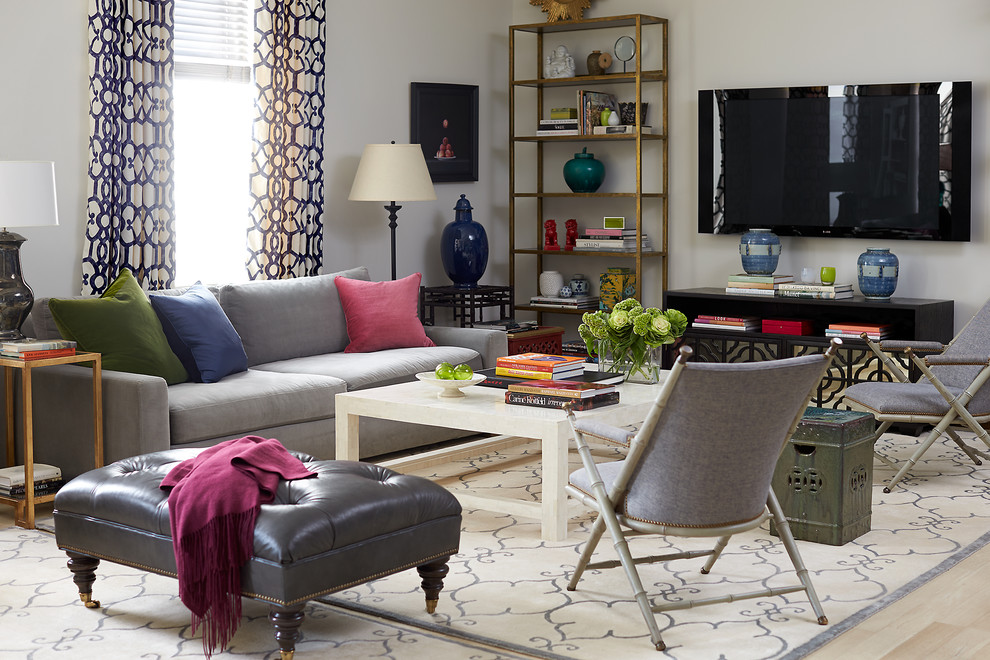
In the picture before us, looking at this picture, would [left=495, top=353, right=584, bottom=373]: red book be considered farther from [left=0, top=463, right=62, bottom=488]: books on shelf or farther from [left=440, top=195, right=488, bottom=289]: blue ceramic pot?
[left=440, top=195, right=488, bottom=289]: blue ceramic pot

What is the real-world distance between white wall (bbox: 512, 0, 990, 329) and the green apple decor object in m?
0.46

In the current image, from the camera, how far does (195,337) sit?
16.6ft

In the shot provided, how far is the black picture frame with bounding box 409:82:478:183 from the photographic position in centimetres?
715

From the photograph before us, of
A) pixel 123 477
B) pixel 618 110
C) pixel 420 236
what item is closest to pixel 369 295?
pixel 420 236

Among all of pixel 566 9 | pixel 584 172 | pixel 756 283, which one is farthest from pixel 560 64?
pixel 756 283

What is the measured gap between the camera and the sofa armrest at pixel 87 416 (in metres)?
4.39

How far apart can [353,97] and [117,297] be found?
233cm

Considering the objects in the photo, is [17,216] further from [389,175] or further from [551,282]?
[551,282]

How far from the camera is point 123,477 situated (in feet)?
10.9

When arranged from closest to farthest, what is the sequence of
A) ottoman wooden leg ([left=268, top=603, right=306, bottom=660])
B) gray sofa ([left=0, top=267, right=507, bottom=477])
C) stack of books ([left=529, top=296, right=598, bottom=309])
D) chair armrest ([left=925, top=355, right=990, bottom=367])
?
1. ottoman wooden leg ([left=268, top=603, right=306, bottom=660])
2. gray sofa ([left=0, top=267, right=507, bottom=477])
3. chair armrest ([left=925, top=355, right=990, bottom=367])
4. stack of books ([left=529, top=296, right=598, bottom=309])

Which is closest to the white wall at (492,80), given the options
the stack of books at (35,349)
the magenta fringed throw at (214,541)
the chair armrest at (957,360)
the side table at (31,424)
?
the stack of books at (35,349)

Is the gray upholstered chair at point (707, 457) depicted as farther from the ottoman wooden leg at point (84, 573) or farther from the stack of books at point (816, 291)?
the stack of books at point (816, 291)

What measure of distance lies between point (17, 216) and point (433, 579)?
84.6 inches

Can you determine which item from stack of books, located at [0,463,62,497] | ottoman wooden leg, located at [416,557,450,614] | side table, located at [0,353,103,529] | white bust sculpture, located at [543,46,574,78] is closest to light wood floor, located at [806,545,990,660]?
ottoman wooden leg, located at [416,557,450,614]
